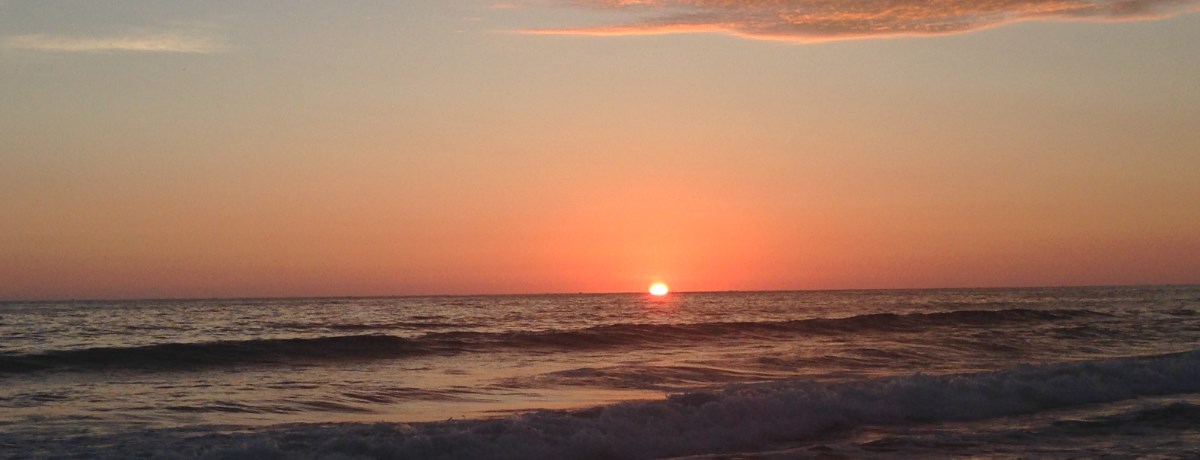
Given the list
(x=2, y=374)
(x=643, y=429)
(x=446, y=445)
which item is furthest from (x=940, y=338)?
(x=2, y=374)

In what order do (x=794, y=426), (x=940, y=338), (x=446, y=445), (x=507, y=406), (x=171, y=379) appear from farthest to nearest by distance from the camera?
(x=940, y=338) → (x=171, y=379) → (x=507, y=406) → (x=794, y=426) → (x=446, y=445)

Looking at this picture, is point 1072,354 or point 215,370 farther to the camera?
point 1072,354

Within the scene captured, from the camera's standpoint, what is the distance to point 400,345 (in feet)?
96.0

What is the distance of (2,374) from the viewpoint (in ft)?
69.3

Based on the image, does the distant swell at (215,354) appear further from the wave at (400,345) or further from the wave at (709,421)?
the wave at (709,421)

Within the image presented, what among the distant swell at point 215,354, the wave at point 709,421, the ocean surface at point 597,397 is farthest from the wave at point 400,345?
the wave at point 709,421

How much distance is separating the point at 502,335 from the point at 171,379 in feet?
43.3

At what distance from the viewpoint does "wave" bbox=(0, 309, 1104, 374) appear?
23812mm

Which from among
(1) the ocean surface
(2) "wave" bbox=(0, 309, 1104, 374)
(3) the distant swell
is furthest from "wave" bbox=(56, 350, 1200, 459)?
(2) "wave" bbox=(0, 309, 1104, 374)

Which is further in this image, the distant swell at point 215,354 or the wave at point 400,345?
the wave at point 400,345

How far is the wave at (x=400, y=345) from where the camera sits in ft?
78.1

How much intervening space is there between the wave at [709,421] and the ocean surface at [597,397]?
3cm

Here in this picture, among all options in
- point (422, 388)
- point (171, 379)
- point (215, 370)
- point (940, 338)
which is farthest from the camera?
point (940, 338)

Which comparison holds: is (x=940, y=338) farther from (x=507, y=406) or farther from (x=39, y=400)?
(x=39, y=400)
